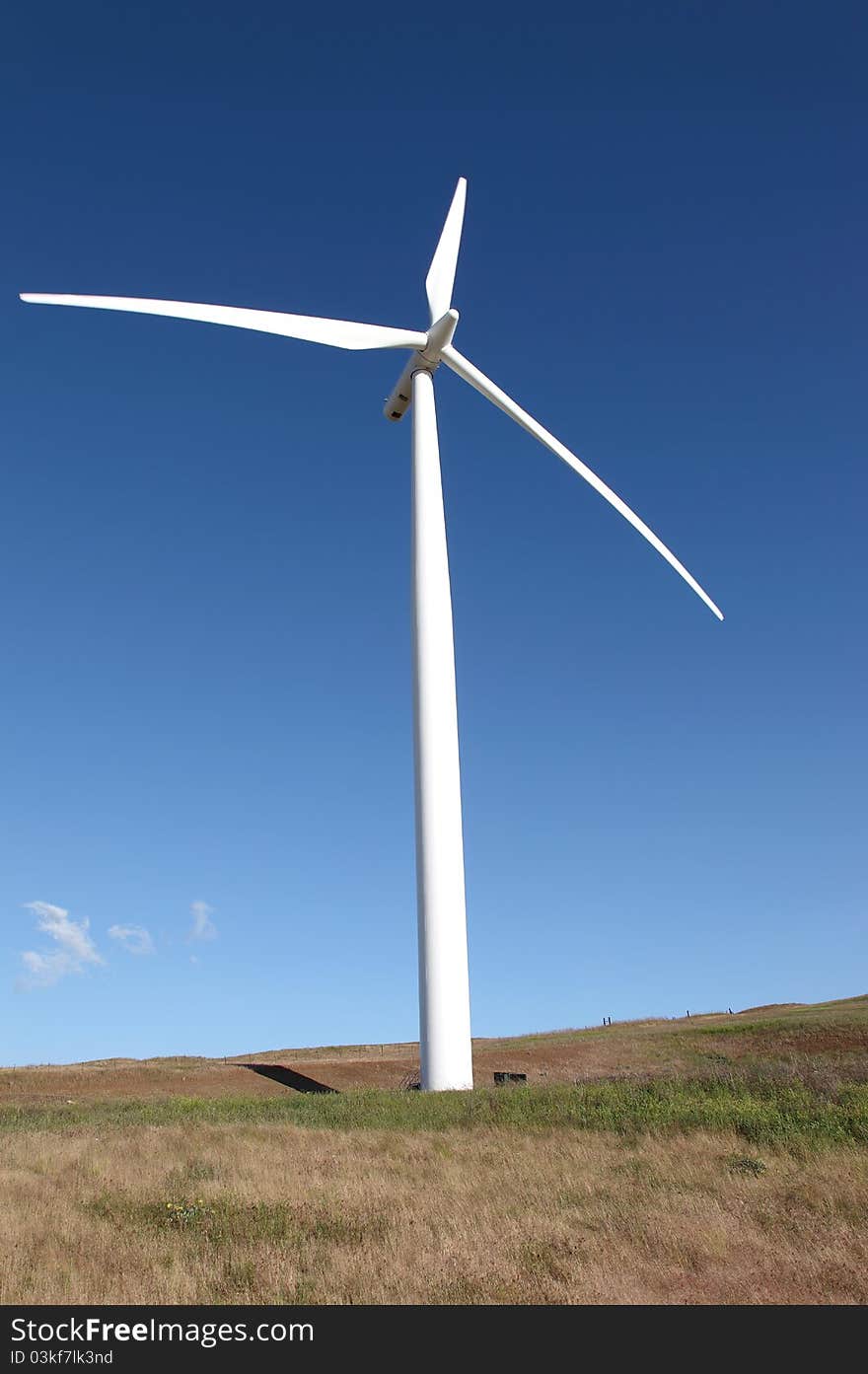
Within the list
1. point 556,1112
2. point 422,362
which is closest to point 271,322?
point 422,362

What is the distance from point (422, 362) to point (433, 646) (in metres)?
11.1

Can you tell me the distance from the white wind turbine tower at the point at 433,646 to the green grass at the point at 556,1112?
2430mm

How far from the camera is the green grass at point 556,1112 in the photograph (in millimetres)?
17781

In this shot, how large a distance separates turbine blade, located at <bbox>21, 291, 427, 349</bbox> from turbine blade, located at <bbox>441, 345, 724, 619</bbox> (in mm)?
1519

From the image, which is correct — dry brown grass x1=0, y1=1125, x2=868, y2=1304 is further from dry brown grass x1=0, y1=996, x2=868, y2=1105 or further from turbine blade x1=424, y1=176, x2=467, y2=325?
turbine blade x1=424, y1=176, x2=467, y2=325

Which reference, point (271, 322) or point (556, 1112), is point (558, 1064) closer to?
point (556, 1112)

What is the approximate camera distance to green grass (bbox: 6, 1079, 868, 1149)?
58.3 ft

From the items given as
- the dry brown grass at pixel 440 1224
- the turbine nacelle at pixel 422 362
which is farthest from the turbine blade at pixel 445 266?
the dry brown grass at pixel 440 1224

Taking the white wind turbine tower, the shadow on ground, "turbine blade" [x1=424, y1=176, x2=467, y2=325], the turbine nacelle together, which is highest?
"turbine blade" [x1=424, y1=176, x2=467, y2=325]

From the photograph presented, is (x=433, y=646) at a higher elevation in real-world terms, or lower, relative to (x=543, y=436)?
lower

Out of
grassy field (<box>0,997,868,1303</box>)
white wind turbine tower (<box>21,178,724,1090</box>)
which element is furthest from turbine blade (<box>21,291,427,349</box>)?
grassy field (<box>0,997,868,1303</box>)

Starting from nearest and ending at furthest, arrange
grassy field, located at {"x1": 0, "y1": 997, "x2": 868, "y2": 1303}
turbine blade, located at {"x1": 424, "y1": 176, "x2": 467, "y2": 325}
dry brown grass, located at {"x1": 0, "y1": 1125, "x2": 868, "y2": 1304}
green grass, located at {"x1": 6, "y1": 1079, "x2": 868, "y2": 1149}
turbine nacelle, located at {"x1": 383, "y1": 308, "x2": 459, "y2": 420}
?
dry brown grass, located at {"x1": 0, "y1": 1125, "x2": 868, "y2": 1304} → grassy field, located at {"x1": 0, "y1": 997, "x2": 868, "y2": 1303} → green grass, located at {"x1": 6, "y1": 1079, "x2": 868, "y2": 1149} → turbine nacelle, located at {"x1": 383, "y1": 308, "x2": 459, "y2": 420} → turbine blade, located at {"x1": 424, "y1": 176, "x2": 467, "y2": 325}

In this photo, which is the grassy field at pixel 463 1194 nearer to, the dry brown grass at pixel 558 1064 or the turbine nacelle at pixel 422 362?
the dry brown grass at pixel 558 1064

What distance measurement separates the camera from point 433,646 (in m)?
29.4
